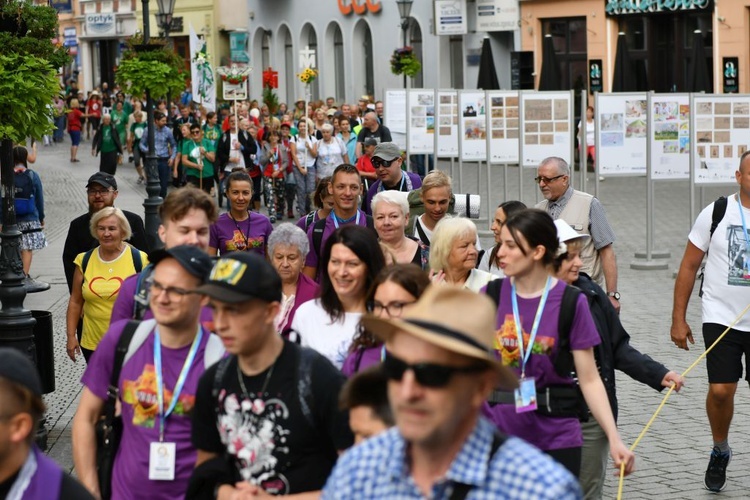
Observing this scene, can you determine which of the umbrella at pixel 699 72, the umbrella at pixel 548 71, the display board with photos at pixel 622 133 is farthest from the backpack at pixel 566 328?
the umbrella at pixel 548 71

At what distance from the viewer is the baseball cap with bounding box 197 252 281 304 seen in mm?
4316

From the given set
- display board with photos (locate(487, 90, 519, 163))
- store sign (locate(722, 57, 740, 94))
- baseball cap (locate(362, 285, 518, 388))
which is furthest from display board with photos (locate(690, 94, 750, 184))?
store sign (locate(722, 57, 740, 94))

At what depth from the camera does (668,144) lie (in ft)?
60.0

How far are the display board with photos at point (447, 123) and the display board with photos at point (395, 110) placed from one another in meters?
1.71

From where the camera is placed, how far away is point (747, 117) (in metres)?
17.5

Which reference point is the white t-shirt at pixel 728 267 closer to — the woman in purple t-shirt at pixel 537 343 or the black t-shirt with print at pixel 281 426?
the woman in purple t-shirt at pixel 537 343

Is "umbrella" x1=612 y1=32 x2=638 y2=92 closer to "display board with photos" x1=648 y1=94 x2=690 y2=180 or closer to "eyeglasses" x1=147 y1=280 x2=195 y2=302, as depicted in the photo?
"display board with photos" x1=648 y1=94 x2=690 y2=180

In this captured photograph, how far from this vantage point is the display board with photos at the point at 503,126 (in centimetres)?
2223

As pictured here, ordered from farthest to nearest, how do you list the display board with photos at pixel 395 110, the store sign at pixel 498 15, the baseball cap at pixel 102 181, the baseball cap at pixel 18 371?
the store sign at pixel 498 15, the display board with photos at pixel 395 110, the baseball cap at pixel 102 181, the baseball cap at pixel 18 371

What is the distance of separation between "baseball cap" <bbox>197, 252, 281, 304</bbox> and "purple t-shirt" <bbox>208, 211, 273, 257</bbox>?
539 cm

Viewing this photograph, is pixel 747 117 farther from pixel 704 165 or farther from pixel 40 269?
pixel 40 269

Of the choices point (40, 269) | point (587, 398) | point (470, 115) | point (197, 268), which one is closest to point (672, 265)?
point (470, 115)

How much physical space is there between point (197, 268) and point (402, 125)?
2183 centimetres

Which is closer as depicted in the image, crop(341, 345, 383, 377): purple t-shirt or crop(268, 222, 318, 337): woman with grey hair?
crop(341, 345, 383, 377): purple t-shirt
